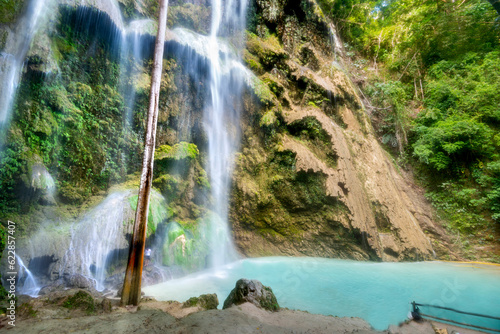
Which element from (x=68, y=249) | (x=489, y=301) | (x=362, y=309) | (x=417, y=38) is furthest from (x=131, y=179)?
(x=417, y=38)

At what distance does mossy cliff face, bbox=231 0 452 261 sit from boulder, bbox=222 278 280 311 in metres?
5.60

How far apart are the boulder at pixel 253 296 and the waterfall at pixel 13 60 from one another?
712 centimetres

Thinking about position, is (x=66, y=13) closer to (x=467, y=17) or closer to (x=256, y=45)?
(x=256, y=45)

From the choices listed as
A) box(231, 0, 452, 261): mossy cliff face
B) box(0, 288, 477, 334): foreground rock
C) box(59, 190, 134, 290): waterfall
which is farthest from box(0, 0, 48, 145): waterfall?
box(231, 0, 452, 261): mossy cliff face

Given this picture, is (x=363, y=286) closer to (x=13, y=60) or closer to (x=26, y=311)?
(x=26, y=311)

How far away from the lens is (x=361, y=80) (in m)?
15.3

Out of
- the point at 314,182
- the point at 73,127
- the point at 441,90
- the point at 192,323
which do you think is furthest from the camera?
the point at 441,90

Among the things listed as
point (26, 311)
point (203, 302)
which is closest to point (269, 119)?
point (203, 302)

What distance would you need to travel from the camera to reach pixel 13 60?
19.2 ft

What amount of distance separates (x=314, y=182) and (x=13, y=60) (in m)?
10.5

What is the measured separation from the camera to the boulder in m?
3.90

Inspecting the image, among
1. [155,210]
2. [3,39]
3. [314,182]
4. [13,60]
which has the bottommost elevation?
[155,210]

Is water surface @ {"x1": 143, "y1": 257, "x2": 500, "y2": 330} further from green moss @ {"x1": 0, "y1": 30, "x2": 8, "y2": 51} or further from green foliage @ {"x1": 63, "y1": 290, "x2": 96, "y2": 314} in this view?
green moss @ {"x1": 0, "y1": 30, "x2": 8, "y2": 51}

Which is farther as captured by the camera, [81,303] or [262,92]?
[262,92]
